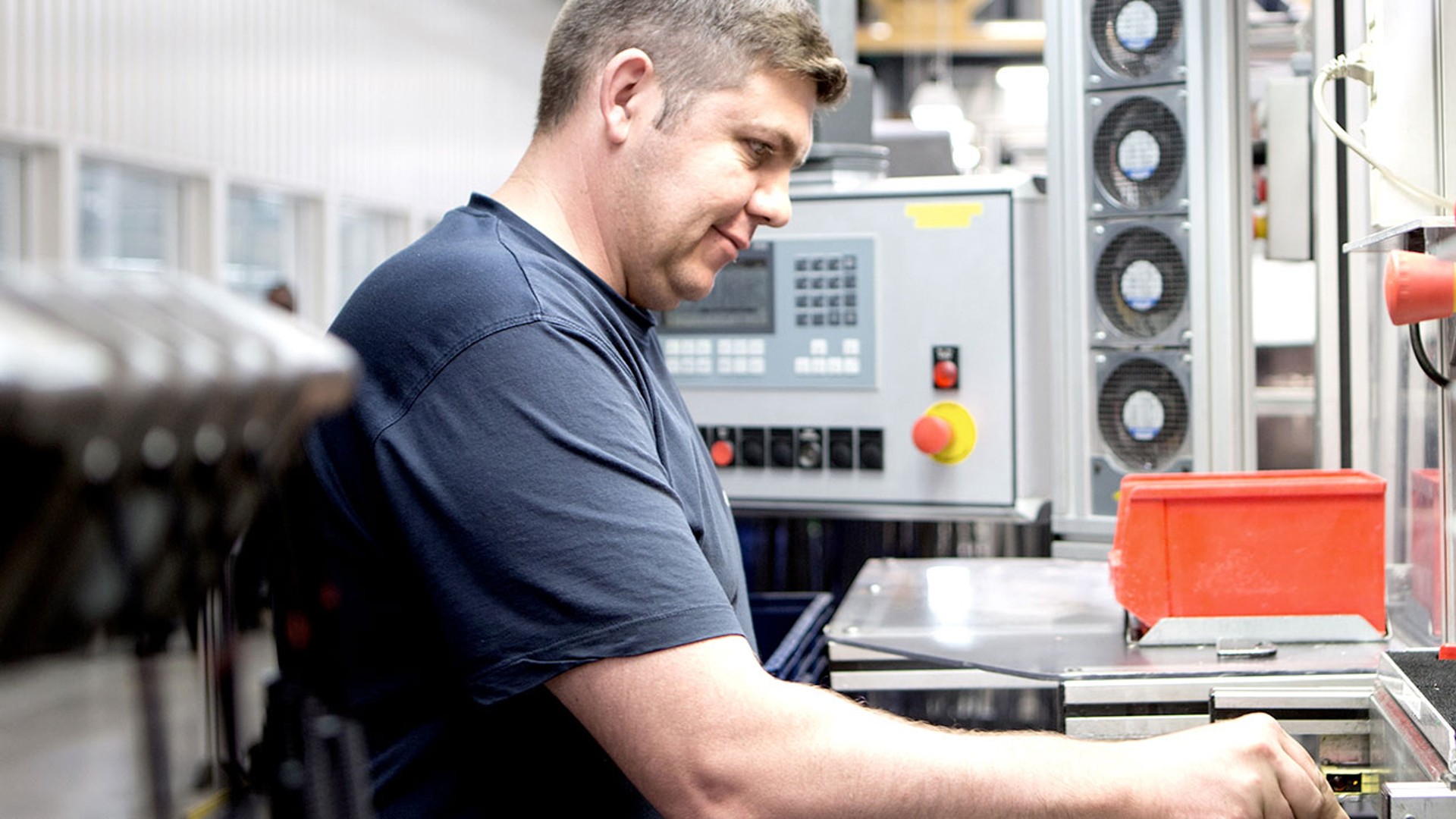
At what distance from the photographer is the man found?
992 millimetres

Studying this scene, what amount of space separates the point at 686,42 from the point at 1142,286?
3.99ft

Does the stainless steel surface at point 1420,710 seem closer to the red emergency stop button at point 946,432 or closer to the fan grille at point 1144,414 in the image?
the fan grille at point 1144,414

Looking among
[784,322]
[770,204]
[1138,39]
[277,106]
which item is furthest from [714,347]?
[277,106]

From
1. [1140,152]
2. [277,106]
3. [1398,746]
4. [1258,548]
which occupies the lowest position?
[1398,746]

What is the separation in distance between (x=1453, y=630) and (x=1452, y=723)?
0.35 meters

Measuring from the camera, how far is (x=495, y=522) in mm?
1005

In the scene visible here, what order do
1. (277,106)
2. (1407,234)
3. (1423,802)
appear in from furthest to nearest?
(277,106), (1407,234), (1423,802)

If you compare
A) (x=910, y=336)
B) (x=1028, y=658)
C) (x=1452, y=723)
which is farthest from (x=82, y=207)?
(x=1452, y=723)

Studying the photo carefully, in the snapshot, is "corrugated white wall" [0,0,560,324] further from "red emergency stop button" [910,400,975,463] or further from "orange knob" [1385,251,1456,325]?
"orange knob" [1385,251,1456,325]

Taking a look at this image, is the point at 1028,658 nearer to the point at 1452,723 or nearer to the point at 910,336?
the point at 1452,723

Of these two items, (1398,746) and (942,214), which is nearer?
(1398,746)

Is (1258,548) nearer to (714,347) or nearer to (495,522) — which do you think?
(495,522)

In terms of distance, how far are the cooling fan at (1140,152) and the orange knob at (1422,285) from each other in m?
1.14

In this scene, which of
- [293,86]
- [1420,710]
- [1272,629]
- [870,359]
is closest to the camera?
[1420,710]
